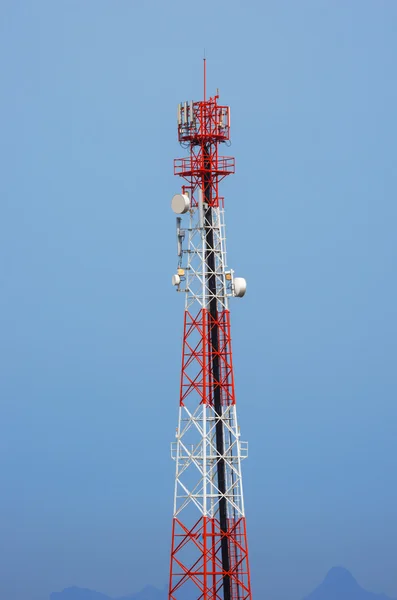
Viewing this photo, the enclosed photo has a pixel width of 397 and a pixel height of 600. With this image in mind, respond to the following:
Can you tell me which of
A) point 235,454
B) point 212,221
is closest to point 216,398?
point 235,454

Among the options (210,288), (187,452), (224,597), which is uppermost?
(210,288)

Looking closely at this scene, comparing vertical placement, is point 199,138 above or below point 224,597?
above

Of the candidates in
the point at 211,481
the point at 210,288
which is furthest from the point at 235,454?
the point at 210,288

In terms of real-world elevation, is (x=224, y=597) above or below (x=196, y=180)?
below

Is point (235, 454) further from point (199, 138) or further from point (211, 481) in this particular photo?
point (199, 138)

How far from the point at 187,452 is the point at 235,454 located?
4.57 feet

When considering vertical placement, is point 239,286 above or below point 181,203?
below

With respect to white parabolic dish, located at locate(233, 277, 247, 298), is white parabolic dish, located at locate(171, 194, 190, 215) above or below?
above

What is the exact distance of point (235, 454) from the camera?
173ft

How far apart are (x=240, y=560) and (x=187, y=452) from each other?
3.26 m

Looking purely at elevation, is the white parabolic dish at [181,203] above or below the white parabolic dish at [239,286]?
above

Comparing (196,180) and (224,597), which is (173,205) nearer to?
(196,180)

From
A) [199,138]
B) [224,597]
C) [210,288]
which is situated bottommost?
[224,597]

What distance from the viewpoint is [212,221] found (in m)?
53.1
